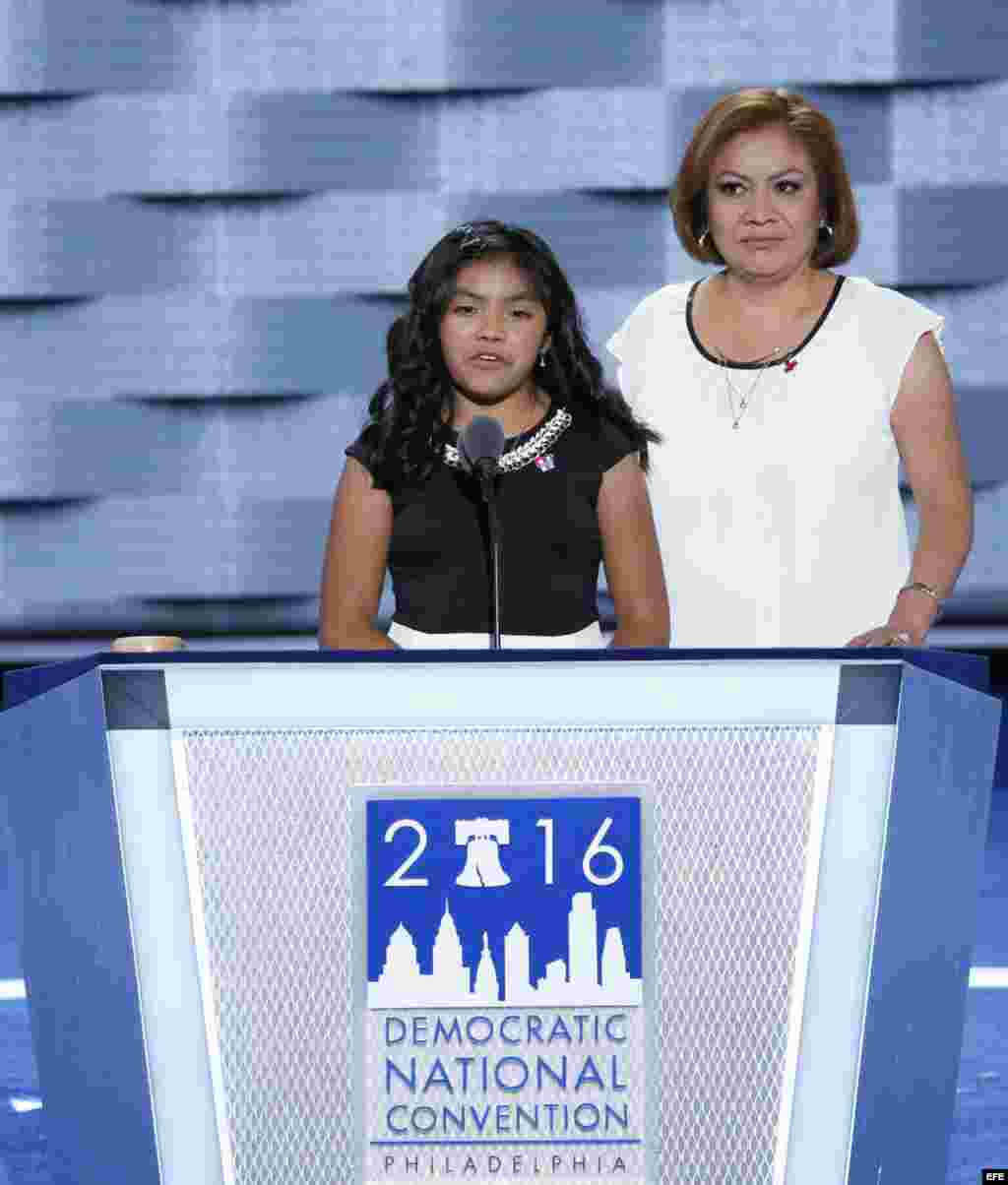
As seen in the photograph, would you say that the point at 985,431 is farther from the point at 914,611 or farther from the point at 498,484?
the point at 498,484

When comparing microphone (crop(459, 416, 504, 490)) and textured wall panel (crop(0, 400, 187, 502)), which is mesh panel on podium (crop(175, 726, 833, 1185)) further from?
textured wall panel (crop(0, 400, 187, 502))

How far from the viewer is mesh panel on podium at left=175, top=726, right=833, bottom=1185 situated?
1310 millimetres

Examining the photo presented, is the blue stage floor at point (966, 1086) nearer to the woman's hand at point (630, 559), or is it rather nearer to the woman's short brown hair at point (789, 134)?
the woman's hand at point (630, 559)

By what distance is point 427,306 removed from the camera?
192cm

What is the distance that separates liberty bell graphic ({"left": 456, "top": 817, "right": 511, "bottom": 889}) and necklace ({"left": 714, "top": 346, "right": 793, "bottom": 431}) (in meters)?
0.81

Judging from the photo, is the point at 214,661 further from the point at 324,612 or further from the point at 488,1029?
the point at 324,612

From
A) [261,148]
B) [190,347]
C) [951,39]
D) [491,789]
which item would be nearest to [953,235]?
[951,39]

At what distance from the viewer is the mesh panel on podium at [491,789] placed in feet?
4.30

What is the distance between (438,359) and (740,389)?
29 cm

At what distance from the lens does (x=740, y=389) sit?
204cm

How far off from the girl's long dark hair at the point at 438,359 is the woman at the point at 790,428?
13 cm

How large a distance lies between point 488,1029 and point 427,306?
77 centimetres

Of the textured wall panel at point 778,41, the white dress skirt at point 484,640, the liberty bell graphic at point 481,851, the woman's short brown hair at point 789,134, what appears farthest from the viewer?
the textured wall panel at point 778,41

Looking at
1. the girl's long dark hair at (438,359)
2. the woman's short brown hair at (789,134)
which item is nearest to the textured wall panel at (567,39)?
the woman's short brown hair at (789,134)
